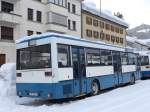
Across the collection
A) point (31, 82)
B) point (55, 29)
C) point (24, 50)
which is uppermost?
point (55, 29)

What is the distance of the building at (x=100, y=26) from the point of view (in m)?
55.1

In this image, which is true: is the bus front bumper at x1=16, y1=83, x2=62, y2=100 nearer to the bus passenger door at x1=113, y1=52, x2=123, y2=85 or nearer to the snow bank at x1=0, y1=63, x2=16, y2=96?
the snow bank at x1=0, y1=63, x2=16, y2=96

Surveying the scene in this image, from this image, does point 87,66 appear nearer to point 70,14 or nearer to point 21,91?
point 21,91

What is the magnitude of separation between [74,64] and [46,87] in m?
2.00

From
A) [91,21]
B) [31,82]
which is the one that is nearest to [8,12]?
[91,21]

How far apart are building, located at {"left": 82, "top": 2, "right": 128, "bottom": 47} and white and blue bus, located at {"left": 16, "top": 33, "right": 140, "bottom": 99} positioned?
38459mm

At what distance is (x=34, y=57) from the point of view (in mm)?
13359

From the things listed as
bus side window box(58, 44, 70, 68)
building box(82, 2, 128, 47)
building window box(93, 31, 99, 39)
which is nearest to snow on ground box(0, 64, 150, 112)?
bus side window box(58, 44, 70, 68)

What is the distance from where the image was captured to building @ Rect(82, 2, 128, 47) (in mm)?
55125

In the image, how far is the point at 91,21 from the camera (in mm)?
56969

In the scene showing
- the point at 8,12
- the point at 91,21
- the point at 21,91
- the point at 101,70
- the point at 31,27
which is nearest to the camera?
the point at 21,91

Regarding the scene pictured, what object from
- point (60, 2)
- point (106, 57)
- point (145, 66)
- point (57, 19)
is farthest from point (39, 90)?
Result: point (60, 2)

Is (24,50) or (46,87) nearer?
(46,87)

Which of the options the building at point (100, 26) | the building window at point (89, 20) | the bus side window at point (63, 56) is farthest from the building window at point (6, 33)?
the bus side window at point (63, 56)
